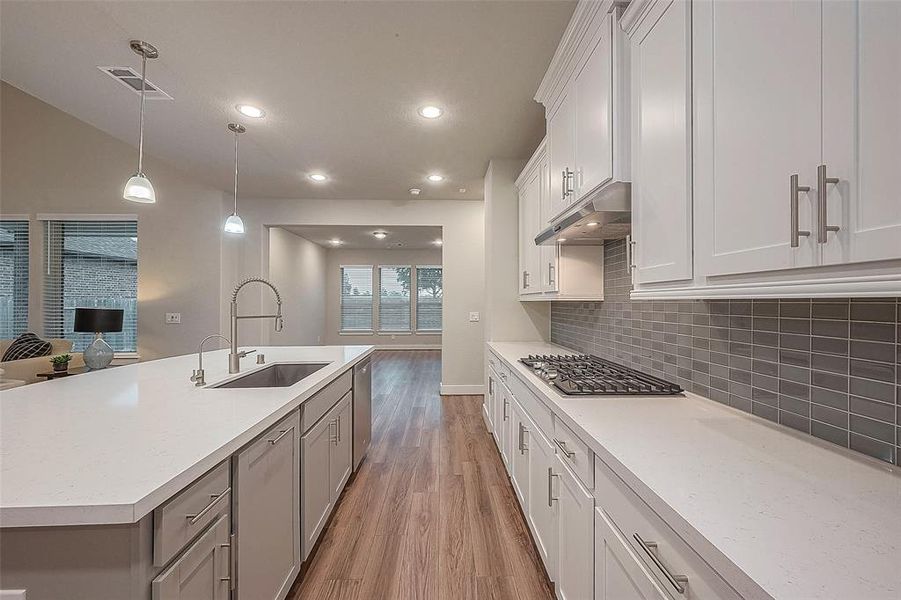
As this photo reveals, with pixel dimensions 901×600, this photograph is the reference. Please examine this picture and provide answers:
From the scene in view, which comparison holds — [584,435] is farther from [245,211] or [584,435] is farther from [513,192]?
[245,211]

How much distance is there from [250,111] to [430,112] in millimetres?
1375

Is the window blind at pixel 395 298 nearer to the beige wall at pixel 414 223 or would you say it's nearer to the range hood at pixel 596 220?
the beige wall at pixel 414 223

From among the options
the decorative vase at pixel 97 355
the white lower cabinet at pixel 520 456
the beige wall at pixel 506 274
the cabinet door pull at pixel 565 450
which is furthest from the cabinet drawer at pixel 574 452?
the decorative vase at pixel 97 355

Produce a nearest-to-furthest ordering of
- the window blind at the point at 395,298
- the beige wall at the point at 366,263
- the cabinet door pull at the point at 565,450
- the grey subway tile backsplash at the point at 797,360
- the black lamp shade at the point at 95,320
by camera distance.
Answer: the grey subway tile backsplash at the point at 797,360, the cabinet door pull at the point at 565,450, the black lamp shade at the point at 95,320, the beige wall at the point at 366,263, the window blind at the point at 395,298

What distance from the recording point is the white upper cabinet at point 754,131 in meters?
0.76

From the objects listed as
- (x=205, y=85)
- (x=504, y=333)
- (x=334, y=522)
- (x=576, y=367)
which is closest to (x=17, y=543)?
(x=334, y=522)

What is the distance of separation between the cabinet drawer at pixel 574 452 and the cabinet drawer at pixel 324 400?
1118 mm

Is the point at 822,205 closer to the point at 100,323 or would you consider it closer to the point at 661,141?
the point at 661,141

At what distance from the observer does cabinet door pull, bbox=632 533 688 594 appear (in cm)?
71

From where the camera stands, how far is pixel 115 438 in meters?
1.08

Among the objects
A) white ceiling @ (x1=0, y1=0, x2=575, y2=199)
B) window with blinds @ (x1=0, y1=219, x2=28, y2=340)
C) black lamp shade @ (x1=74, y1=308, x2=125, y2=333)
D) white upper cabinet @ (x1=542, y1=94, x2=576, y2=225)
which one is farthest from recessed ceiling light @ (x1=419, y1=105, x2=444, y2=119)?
window with blinds @ (x1=0, y1=219, x2=28, y2=340)

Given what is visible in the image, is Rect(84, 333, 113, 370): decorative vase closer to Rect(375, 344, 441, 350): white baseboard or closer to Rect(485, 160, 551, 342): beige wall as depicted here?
Rect(485, 160, 551, 342): beige wall

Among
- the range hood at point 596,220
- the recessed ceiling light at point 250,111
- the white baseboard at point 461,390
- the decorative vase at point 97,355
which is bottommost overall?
the white baseboard at point 461,390

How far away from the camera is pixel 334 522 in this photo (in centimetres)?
223
